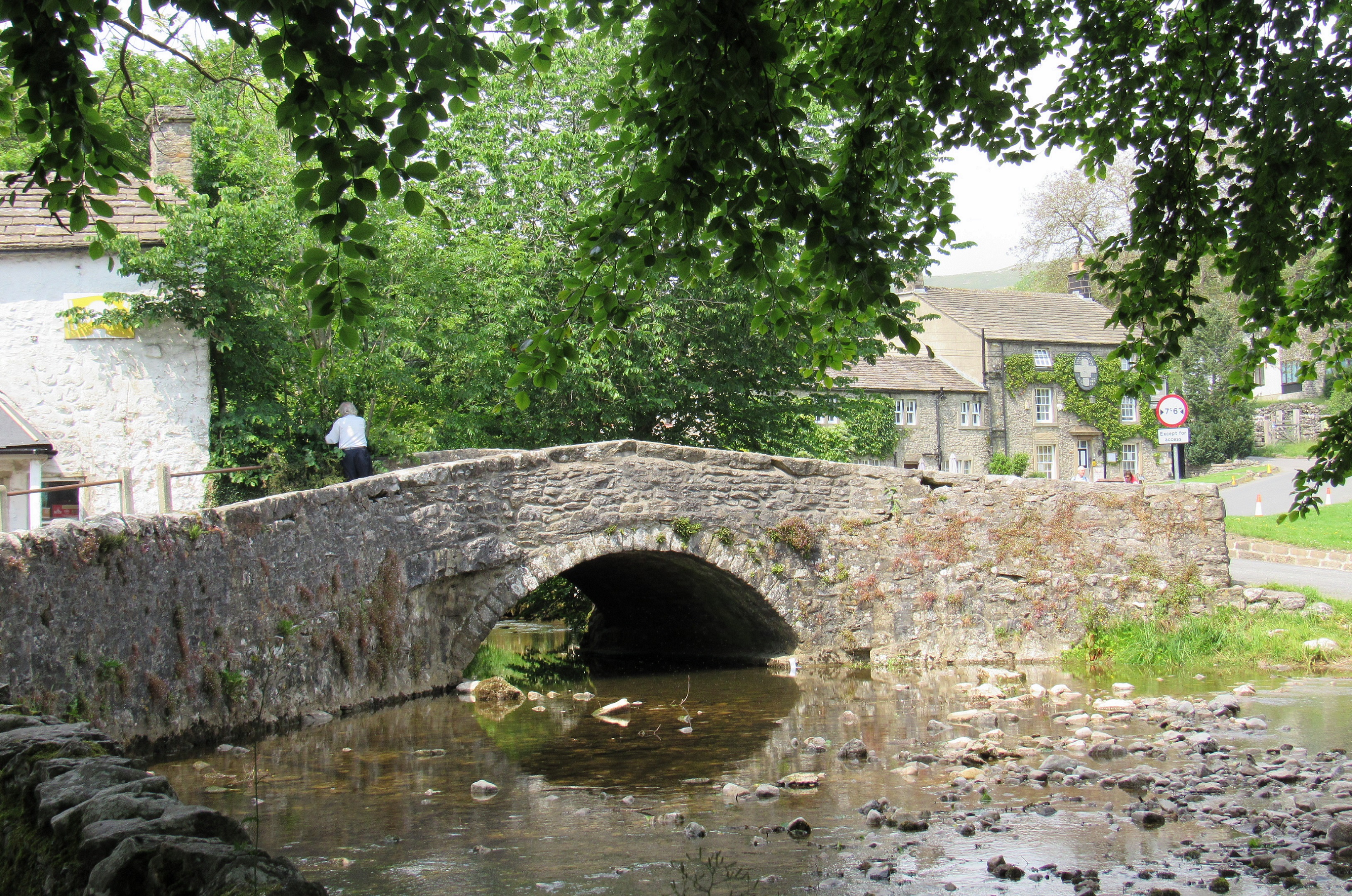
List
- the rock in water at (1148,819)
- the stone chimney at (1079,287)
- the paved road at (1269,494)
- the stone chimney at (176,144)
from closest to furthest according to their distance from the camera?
the rock in water at (1148,819)
the stone chimney at (176,144)
the paved road at (1269,494)
the stone chimney at (1079,287)

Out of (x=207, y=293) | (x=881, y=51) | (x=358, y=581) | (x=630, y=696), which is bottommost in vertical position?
(x=630, y=696)

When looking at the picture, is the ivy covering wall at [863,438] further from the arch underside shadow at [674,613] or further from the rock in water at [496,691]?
the rock in water at [496,691]

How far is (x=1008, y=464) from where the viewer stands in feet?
111

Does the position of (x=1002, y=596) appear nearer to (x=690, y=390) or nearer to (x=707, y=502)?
(x=707, y=502)

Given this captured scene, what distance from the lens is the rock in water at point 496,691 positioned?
10.3m

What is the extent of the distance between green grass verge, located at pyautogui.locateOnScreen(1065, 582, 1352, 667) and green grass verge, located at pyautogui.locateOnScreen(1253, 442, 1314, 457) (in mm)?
31871

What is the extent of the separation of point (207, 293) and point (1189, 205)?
11.6 metres

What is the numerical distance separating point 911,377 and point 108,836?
32.6 metres

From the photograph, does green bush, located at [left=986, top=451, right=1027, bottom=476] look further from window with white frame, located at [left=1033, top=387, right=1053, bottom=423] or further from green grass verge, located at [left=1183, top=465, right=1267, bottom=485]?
green grass verge, located at [left=1183, top=465, right=1267, bottom=485]

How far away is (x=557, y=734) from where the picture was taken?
28.1 feet

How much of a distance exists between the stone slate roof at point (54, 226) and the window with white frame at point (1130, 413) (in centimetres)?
3136

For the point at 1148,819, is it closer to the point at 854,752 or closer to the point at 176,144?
the point at 854,752

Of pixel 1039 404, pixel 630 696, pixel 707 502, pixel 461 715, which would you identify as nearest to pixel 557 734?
pixel 461 715

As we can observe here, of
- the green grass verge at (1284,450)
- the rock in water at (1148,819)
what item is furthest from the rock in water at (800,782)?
the green grass verge at (1284,450)
